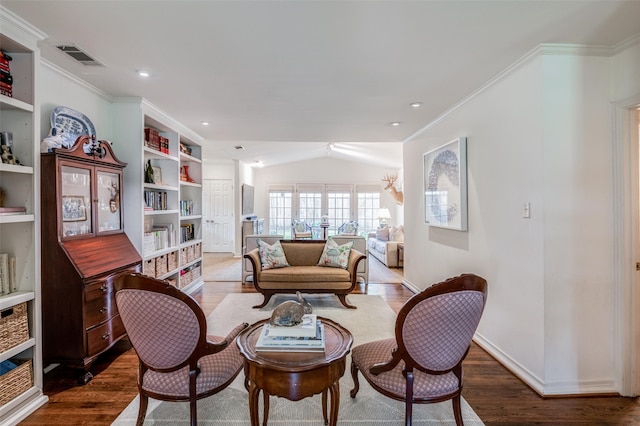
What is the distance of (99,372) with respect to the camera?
7.84 feet

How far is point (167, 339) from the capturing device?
1530mm

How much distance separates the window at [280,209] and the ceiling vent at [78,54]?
7398 millimetres

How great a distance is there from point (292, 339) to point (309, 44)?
1901mm

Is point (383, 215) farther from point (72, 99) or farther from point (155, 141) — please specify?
point (72, 99)

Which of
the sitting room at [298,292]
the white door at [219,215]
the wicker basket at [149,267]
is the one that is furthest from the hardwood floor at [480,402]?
the white door at [219,215]

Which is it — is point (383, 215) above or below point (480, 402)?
above

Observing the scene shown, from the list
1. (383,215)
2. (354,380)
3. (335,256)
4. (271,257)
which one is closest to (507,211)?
(354,380)

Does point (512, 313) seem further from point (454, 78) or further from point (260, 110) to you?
point (260, 110)

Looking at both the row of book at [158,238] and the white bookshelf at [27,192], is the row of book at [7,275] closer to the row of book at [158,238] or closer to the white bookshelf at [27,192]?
the white bookshelf at [27,192]

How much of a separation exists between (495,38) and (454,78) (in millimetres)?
629

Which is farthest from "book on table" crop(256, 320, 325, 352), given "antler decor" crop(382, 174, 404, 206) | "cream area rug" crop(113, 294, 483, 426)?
"antler decor" crop(382, 174, 404, 206)

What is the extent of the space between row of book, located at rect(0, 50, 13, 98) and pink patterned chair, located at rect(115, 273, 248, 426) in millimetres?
1483

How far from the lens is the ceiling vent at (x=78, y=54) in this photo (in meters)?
2.15

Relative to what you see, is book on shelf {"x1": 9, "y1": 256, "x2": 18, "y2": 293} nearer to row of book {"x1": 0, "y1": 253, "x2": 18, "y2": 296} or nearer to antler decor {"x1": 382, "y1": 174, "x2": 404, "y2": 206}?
row of book {"x1": 0, "y1": 253, "x2": 18, "y2": 296}
